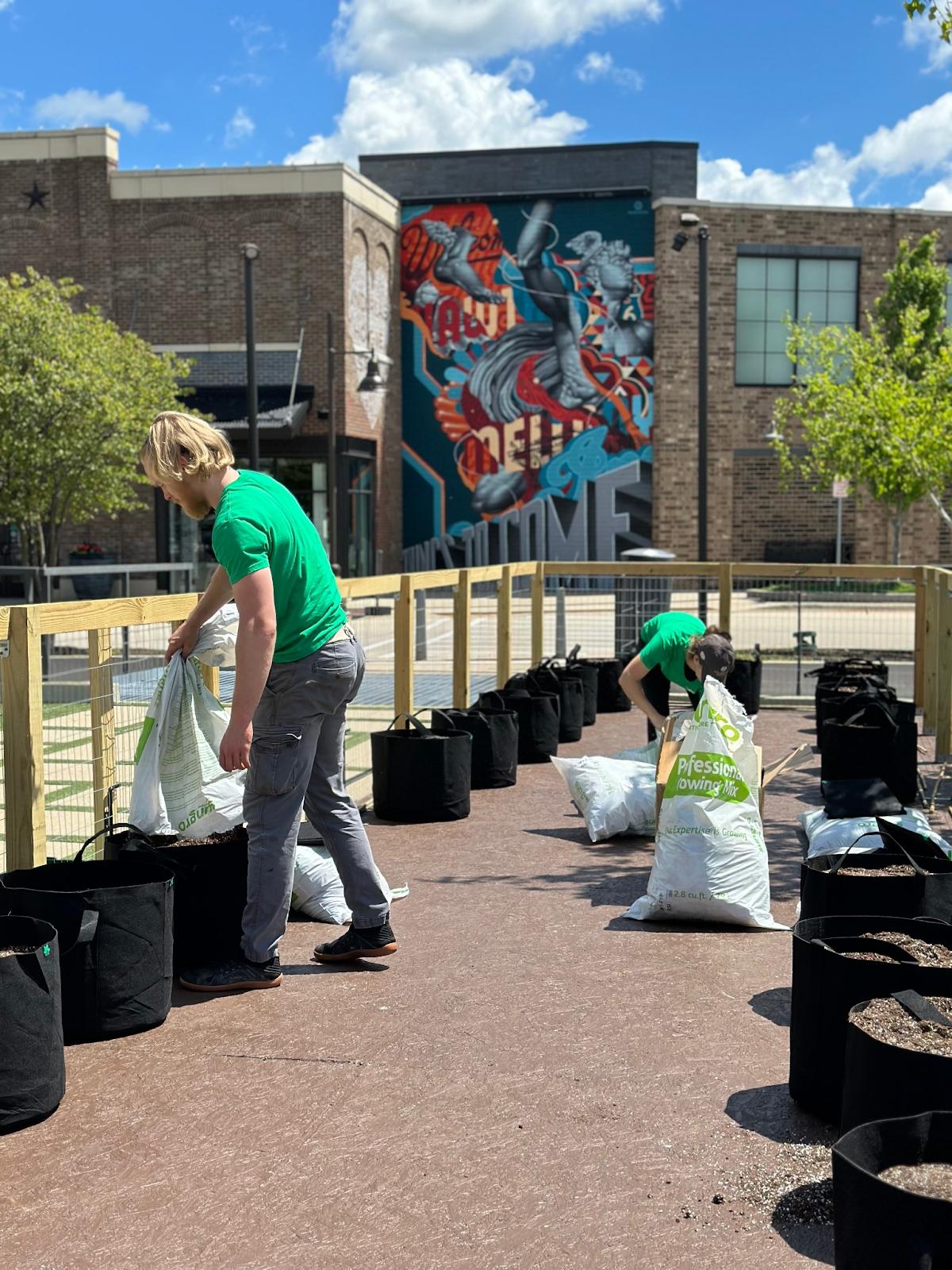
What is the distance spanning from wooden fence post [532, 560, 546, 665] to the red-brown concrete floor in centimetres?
721

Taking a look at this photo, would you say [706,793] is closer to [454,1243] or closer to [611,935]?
[611,935]

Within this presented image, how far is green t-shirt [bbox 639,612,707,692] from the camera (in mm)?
7953

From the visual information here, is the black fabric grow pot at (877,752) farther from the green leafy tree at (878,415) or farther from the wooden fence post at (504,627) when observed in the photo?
the green leafy tree at (878,415)

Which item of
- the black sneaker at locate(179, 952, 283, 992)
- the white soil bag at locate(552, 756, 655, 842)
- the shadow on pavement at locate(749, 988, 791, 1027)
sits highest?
the white soil bag at locate(552, 756, 655, 842)

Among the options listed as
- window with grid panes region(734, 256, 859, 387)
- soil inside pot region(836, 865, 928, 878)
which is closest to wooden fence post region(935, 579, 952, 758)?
soil inside pot region(836, 865, 928, 878)

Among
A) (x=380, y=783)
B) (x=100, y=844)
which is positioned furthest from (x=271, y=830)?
(x=380, y=783)

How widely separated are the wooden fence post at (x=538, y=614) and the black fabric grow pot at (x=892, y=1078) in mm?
9621

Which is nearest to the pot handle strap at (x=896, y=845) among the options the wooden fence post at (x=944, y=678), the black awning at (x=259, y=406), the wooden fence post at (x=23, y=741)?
the wooden fence post at (x=23, y=741)

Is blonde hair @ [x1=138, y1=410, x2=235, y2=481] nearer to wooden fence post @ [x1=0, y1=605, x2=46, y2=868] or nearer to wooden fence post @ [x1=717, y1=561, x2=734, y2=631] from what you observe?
wooden fence post @ [x1=0, y1=605, x2=46, y2=868]

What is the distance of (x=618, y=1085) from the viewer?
413cm

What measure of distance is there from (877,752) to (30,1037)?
6.13 metres

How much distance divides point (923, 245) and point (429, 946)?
106 ft

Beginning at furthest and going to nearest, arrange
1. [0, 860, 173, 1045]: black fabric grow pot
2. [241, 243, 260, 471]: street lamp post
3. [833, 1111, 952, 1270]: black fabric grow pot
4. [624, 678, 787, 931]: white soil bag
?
[241, 243, 260, 471]: street lamp post
[624, 678, 787, 931]: white soil bag
[0, 860, 173, 1045]: black fabric grow pot
[833, 1111, 952, 1270]: black fabric grow pot

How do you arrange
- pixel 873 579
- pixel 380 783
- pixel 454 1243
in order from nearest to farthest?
pixel 454 1243 → pixel 380 783 → pixel 873 579
